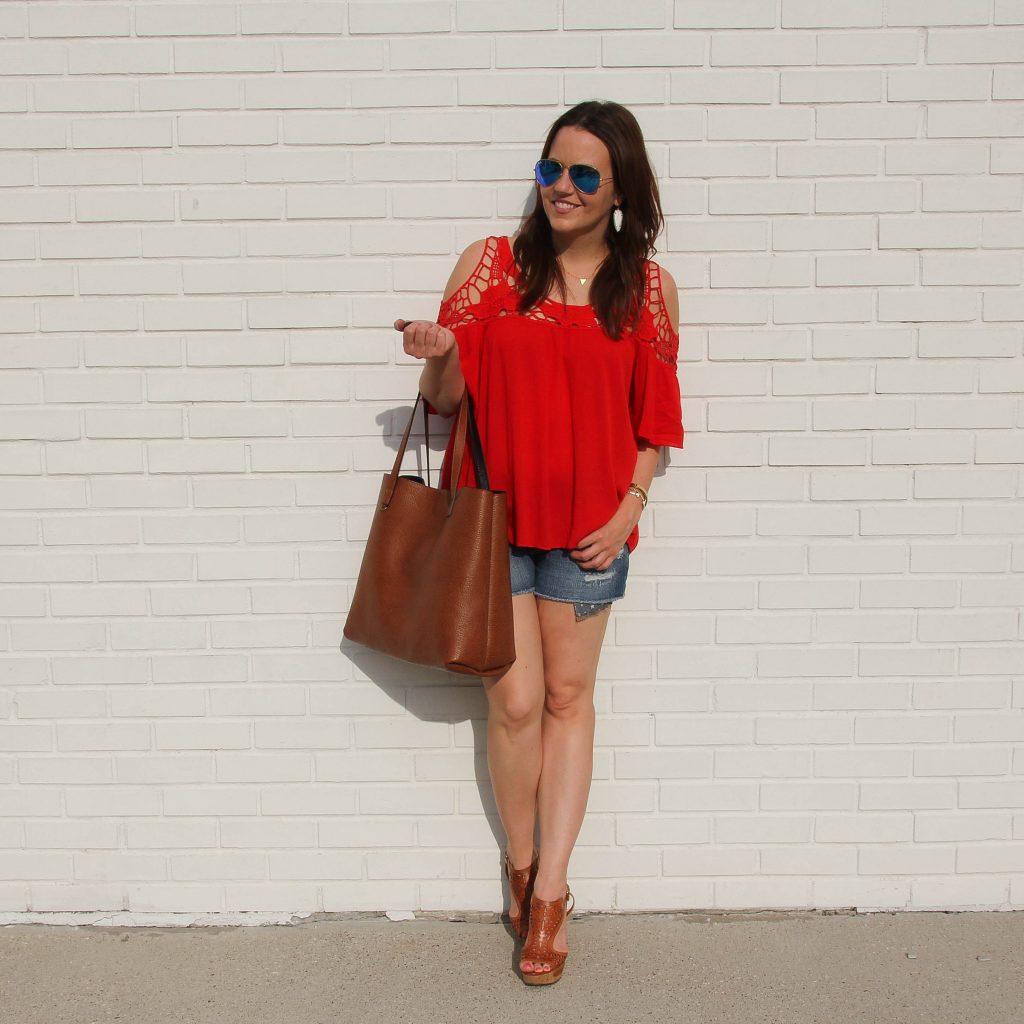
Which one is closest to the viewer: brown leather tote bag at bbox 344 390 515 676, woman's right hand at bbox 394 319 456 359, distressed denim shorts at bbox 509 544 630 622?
woman's right hand at bbox 394 319 456 359

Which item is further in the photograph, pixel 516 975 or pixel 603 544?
pixel 516 975

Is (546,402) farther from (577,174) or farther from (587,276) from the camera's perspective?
(577,174)

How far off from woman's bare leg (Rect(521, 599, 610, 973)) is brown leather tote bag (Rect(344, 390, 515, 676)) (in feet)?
0.60

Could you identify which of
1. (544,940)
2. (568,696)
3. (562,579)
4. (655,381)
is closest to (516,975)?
(544,940)

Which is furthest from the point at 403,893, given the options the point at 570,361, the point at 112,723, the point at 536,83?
the point at 536,83

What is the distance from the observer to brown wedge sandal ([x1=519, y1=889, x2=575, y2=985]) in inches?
103

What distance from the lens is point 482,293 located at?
2.62 m

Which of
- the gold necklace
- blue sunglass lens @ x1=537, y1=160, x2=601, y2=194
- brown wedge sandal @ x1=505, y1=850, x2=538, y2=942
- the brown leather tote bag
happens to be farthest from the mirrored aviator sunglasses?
brown wedge sandal @ x1=505, y1=850, x2=538, y2=942

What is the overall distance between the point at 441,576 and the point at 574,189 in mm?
1013

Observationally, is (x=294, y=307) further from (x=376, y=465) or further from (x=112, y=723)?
(x=112, y=723)

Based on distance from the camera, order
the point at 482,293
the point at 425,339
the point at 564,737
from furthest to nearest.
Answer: the point at 564,737
the point at 482,293
the point at 425,339

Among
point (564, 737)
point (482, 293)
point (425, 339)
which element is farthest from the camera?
point (564, 737)

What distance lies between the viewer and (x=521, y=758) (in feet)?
8.91

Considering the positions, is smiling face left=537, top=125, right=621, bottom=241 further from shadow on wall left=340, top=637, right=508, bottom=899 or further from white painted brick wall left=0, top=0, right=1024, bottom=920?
shadow on wall left=340, top=637, right=508, bottom=899
